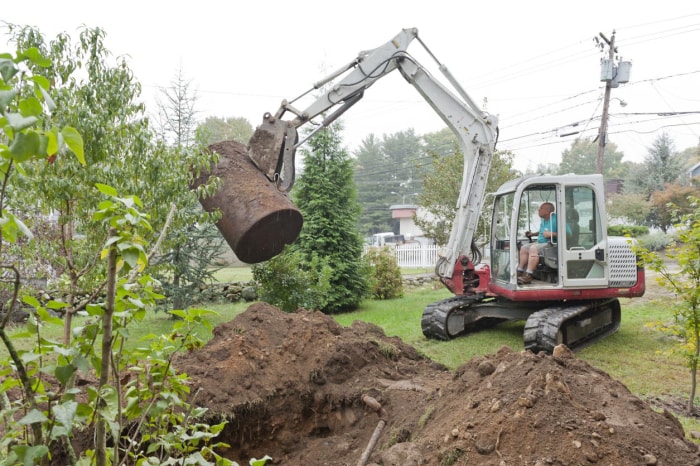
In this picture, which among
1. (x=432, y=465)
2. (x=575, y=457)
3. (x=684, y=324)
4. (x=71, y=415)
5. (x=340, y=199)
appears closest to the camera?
(x=71, y=415)

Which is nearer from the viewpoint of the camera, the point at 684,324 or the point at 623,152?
the point at 684,324

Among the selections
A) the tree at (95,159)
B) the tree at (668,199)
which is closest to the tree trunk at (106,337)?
the tree at (95,159)

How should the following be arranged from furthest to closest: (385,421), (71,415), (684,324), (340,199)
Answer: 1. (340,199)
2. (684,324)
3. (385,421)
4. (71,415)

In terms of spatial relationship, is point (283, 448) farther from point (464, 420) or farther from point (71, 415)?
point (71, 415)

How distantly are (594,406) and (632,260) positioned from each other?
511 centimetres

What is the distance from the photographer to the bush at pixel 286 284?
10.7 meters

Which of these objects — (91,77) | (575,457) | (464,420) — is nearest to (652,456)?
(575,457)

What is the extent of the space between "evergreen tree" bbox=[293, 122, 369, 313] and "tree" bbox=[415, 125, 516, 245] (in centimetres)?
563

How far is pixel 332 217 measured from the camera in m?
12.6

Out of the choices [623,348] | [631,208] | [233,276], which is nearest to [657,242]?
[631,208]

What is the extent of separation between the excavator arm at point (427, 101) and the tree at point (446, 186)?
8.74 m

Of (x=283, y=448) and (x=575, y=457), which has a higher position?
(x=575, y=457)

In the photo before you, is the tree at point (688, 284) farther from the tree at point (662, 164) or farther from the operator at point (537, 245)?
the tree at point (662, 164)

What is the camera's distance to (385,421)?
181 inches
